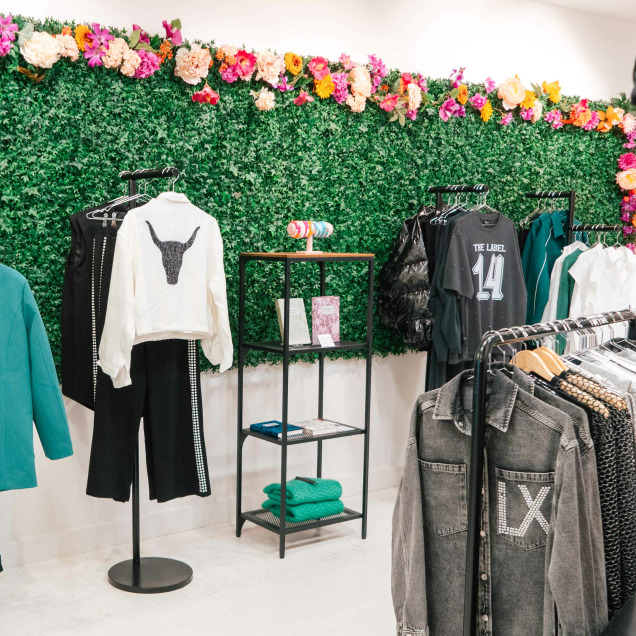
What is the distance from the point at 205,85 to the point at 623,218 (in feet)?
11.6

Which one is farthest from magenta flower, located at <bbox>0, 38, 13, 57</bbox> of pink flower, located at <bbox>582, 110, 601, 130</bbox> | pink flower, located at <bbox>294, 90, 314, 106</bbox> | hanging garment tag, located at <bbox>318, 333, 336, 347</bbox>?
pink flower, located at <bbox>582, 110, 601, 130</bbox>

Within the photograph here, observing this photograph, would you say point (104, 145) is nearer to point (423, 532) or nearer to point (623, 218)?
point (423, 532)

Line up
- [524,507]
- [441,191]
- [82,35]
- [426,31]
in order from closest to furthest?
[524,507] → [82,35] → [441,191] → [426,31]

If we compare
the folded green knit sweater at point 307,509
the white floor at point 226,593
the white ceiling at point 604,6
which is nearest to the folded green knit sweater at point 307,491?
the folded green knit sweater at point 307,509

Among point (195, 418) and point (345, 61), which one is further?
point (345, 61)

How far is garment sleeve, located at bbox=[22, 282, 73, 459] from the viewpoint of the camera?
295 cm

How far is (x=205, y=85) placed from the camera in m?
4.00

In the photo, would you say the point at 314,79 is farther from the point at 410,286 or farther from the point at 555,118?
the point at 555,118

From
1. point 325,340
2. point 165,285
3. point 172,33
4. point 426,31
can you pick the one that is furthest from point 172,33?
point 426,31

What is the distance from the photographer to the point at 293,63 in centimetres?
427

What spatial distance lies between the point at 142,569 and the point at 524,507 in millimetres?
2208

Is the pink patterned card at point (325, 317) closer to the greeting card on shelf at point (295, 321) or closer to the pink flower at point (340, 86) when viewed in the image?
the greeting card on shelf at point (295, 321)

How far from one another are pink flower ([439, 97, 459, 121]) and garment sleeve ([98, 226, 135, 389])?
A: 241cm

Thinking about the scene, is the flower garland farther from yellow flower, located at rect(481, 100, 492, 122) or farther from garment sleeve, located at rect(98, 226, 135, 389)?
garment sleeve, located at rect(98, 226, 135, 389)
